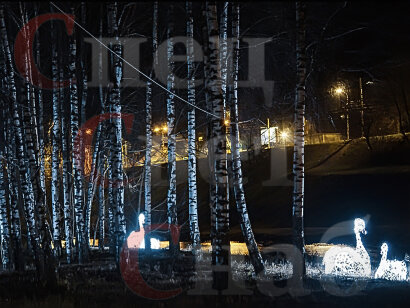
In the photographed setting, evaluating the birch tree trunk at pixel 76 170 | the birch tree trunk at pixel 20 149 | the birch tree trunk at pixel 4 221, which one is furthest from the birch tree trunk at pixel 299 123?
the birch tree trunk at pixel 4 221

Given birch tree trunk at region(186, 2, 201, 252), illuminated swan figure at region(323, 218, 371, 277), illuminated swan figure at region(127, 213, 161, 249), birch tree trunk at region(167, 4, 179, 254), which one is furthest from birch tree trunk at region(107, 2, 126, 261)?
illuminated swan figure at region(127, 213, 161, 249)

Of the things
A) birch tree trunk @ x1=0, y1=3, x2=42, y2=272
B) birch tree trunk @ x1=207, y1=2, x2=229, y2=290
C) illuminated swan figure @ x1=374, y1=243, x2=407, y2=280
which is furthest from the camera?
illuminated swan figure @ x1=374, y1=243, x2=407, y2=280

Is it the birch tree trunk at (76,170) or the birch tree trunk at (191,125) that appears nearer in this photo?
the birch tree trunk at (76,170)

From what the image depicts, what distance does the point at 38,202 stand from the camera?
575 inches

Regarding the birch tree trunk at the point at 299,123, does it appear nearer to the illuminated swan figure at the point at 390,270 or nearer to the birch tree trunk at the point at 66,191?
the illuminated swan figure at the point at 390,270

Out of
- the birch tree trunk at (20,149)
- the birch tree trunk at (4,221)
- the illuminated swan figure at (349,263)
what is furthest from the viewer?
the birch tree trunk at (4,221)

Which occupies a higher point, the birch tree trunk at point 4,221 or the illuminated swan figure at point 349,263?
the birch tree trunk at point 4,221

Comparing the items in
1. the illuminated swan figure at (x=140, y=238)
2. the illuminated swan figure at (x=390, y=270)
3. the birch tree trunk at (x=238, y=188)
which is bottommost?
the illuminated swan figure at (x=390, y=270)

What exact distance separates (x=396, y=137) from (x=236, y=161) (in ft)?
154

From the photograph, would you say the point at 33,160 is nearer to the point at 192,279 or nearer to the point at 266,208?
→ the point at 192,279

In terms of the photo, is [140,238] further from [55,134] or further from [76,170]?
[55,134]

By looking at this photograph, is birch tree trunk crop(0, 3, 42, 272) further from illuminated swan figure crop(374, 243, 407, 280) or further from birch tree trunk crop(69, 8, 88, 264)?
illuminated swan figure crop(374, 243, 407, 280)

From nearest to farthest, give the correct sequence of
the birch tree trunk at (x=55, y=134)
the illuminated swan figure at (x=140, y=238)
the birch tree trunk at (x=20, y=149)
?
the birch tree trunk at (x=20, y=149), the birch tree trunk at (x=55, y=134), the illuminated swan figure at (x=140, y=238)

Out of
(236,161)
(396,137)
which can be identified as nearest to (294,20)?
(236,161)
